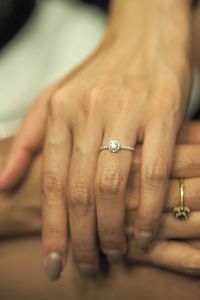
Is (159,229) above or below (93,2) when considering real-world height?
below

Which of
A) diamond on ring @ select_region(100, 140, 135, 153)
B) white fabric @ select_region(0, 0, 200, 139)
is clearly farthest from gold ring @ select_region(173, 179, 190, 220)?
white fabric @ select_region(0, 0, 200, 139)

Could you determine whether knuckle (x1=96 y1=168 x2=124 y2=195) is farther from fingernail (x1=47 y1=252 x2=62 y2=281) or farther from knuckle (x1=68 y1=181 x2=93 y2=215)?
fingernail (x1=47 y1=252 x2=62 y2=281)

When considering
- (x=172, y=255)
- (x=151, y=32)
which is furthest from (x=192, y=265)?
(x=151, y=32)

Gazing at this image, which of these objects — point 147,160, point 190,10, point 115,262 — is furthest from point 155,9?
point 115,262

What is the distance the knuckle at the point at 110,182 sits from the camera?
755mm

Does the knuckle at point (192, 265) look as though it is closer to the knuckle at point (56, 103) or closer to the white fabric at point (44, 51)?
the knuckle at point (56, 103)

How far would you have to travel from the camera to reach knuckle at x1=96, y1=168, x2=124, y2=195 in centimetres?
75

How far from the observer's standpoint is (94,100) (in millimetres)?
828

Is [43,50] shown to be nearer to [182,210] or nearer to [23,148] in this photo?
[23,148]

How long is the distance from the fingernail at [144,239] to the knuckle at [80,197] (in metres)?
0.09

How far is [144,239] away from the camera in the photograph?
2.58ft

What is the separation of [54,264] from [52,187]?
0.39ft

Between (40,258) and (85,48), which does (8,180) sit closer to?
(40,258)

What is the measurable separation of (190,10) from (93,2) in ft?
1.26
